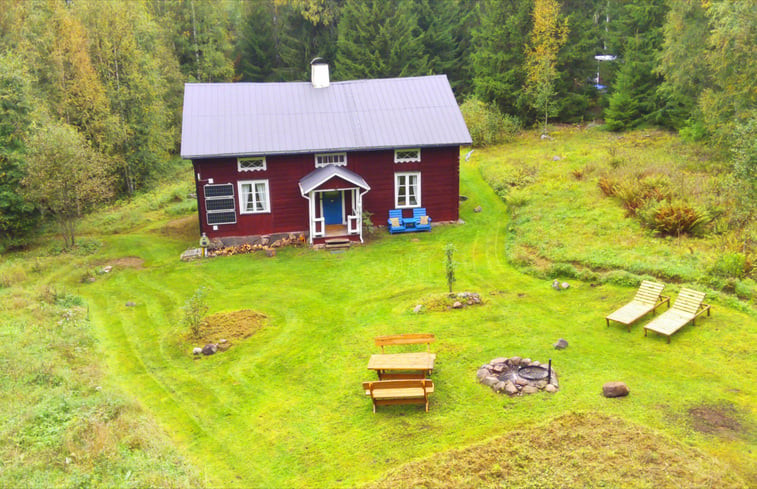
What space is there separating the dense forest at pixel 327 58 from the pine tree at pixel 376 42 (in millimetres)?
132

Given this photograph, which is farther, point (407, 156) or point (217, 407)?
point (407, 156)

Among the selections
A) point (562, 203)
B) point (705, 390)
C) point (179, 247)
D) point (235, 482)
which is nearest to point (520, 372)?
point (705, 390)

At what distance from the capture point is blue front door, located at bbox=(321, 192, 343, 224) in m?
26.2

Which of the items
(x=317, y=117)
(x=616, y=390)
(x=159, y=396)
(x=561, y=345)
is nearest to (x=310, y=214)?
(x=317, y=117)

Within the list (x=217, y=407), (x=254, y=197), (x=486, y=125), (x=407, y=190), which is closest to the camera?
(x=217, y=407)

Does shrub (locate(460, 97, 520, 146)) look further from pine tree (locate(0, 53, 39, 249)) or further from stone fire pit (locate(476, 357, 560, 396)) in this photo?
stone fire pit (locate(476, 357, 560, 396))

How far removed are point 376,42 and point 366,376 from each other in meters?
39.1

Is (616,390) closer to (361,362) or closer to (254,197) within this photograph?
(361,362)

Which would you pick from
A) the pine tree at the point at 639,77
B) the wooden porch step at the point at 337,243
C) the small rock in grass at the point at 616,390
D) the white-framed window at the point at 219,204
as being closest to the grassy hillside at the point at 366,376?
the small rock in grass at the point at 616,390

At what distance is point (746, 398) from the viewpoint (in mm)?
12336

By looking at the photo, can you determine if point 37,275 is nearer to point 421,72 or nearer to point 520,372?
point 520,372

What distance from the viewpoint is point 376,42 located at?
158 ft

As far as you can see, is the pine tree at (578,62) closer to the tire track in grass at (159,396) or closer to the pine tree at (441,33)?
the pine tree at (441,33)

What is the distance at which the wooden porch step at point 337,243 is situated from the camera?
987 inches
